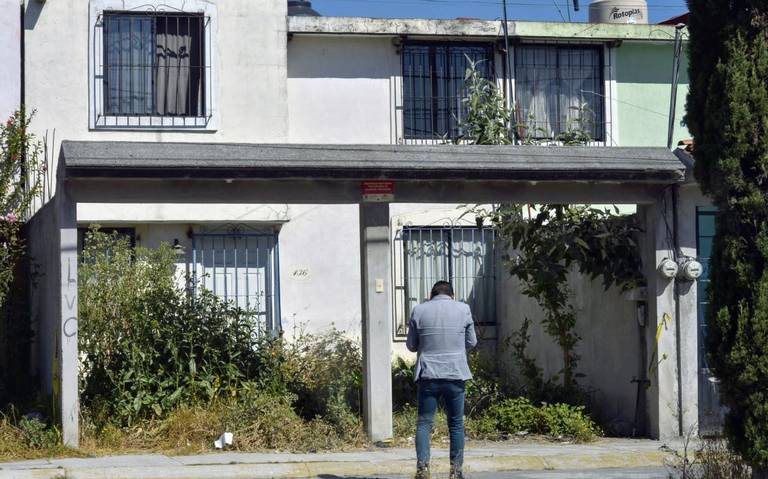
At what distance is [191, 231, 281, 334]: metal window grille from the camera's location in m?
16.0

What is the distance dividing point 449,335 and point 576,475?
6.42 feet

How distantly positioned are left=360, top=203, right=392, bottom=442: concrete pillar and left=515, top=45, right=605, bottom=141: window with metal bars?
559 centimetres

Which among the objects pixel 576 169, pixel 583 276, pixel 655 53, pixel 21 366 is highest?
pixel 655 53

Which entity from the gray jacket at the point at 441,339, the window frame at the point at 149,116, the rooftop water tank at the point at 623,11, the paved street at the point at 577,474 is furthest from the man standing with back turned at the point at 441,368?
the rooftop water tank at the point at 623,11

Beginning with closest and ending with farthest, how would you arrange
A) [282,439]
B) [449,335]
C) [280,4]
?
1. [449,335]
2. [282,439]
3. [280,4]

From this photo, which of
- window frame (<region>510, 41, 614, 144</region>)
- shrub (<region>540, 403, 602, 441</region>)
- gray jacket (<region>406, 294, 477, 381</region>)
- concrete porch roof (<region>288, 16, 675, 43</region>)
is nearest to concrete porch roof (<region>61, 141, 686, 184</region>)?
gray jacket (<region>406, 294, 477, 381</region>)

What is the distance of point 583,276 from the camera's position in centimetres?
1459

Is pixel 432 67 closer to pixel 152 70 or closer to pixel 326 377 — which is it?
pixel 152 70

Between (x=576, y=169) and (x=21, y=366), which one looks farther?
(x=21, y=366)

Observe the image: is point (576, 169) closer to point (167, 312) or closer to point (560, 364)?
point (560, 364)

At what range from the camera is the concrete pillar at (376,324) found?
1248cm

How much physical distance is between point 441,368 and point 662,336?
3.83 meters

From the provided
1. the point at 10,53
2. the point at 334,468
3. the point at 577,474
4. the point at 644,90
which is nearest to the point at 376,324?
the point at 334,468

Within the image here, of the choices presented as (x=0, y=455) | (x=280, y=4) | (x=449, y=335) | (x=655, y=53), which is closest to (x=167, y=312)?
(x=0, y=455)
